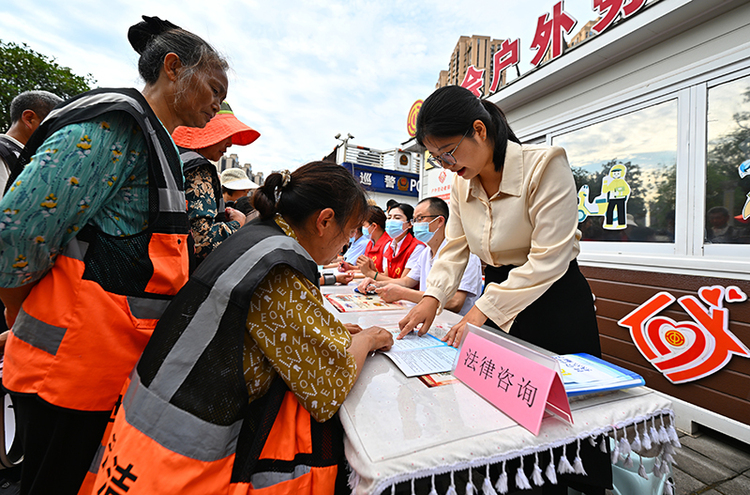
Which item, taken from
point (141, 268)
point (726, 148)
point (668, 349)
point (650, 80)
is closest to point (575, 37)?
point (650, 80)

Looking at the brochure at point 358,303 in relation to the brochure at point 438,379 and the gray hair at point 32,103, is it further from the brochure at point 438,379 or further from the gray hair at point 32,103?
the gray hair at point 32,103

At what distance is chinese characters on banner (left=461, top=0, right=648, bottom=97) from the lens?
2.84 m

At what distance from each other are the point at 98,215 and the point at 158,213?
0.15 metres

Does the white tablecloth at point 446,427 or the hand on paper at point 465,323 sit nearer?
the white tablecloth at point 446,427

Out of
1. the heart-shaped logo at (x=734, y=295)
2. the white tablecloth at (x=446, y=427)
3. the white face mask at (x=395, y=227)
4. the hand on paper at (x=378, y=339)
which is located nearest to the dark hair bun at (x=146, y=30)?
the hand on paper at (x=378, y=339)

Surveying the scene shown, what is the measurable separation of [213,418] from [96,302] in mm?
462

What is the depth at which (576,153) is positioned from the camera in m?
3.46

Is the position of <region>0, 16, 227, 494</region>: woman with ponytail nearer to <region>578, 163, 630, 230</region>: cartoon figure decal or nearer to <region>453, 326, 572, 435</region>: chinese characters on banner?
<region>453, 326, 572, 435</region>: chinese characters on banner

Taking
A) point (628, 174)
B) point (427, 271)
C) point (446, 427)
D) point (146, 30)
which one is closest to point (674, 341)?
point (628, 174)

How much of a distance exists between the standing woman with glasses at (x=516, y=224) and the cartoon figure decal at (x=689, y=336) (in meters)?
1.82

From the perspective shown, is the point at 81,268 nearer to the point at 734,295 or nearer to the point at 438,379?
the point at 438,379

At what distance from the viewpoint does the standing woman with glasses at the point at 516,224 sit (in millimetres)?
1217

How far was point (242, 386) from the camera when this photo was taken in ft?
2.76

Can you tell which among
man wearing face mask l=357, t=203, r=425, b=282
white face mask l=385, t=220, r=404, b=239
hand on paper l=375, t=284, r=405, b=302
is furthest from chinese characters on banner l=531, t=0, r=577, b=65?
hand on paper l=375, t=284, r=405, b=302
